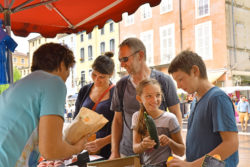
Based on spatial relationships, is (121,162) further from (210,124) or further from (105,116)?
(105,116)

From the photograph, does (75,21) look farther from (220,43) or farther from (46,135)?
(220,43)

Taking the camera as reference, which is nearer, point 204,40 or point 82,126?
point 82,126

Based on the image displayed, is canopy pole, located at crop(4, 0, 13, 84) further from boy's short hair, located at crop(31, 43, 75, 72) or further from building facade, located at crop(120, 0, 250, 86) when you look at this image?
building facade, located at crop(120, 0, 250, 86)

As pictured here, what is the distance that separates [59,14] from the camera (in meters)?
2.92

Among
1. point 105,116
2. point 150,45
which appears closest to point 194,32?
point 150,45

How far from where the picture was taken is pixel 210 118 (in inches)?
57.6

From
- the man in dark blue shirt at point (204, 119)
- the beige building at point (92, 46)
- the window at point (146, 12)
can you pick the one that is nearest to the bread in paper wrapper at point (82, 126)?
the man in dark blue shirt at point (204, 119)

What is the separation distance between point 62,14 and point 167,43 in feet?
55.4

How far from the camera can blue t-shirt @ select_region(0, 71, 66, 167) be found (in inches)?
47.9

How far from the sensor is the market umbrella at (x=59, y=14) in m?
2.46

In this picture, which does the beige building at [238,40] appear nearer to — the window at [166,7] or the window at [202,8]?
the window at [202,8]

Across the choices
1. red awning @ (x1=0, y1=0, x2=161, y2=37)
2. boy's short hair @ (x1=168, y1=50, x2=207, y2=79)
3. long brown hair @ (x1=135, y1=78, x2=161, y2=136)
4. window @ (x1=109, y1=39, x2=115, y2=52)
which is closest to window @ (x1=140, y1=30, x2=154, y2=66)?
window @ (x1=109, y1=39, x2=115, y2=52)

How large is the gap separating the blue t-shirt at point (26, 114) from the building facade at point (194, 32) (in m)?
15.6

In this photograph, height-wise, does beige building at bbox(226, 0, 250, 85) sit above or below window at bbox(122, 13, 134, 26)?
below
